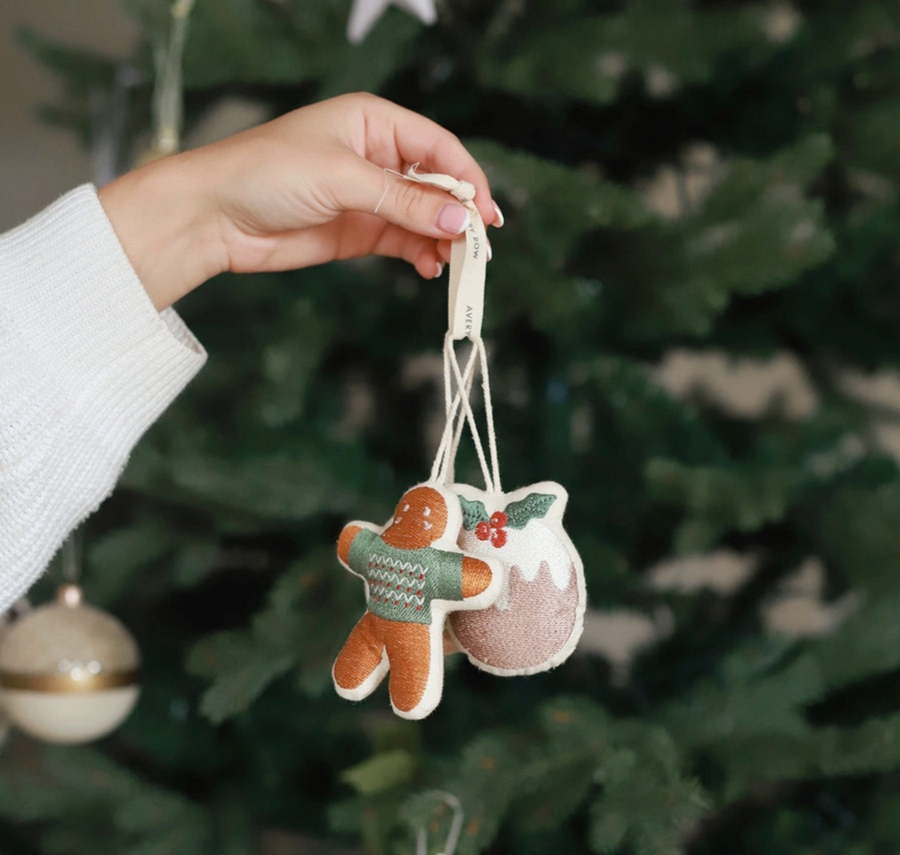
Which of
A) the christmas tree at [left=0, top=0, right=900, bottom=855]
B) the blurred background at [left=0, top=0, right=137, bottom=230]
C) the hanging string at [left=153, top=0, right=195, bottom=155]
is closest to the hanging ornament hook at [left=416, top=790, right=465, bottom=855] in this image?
the christmas tree at [left=0, top=0, right=900, bottom=855]

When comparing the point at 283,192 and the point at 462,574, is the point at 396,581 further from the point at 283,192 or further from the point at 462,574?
the point at 283,192

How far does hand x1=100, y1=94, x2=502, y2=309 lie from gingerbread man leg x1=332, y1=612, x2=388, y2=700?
0.25 metres

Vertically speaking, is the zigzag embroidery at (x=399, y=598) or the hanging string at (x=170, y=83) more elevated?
the hanging string at (x=170, y=83)

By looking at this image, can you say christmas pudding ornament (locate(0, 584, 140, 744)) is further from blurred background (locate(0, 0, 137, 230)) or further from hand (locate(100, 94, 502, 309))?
blurred background (locate(0, 0, 137, 230))

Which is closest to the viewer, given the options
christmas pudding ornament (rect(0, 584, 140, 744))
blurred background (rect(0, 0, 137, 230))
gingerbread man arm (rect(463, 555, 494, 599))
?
gingerbread man arm (rect(463, 555, 494, 599))

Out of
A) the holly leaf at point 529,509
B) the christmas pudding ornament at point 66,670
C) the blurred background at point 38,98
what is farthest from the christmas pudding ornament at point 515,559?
the blurred background at point 38,98

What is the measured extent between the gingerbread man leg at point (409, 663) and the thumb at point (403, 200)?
0.24m

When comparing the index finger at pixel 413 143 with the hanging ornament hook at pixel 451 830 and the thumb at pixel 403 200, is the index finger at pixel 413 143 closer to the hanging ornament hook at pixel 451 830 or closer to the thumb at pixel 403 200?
the thumb at pixel 403 200

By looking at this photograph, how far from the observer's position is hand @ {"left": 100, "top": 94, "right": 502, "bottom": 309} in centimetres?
68

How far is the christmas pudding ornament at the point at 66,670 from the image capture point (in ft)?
3.51

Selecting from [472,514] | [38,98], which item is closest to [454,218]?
[472,514]

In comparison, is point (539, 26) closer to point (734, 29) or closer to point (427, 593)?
point (734, 29)

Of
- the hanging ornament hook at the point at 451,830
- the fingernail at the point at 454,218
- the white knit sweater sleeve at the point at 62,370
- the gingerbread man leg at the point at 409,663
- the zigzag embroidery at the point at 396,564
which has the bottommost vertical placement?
the hanging ornament hook at the point at 451,830

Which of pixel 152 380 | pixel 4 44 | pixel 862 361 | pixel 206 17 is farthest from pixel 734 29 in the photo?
pixel 4 44
